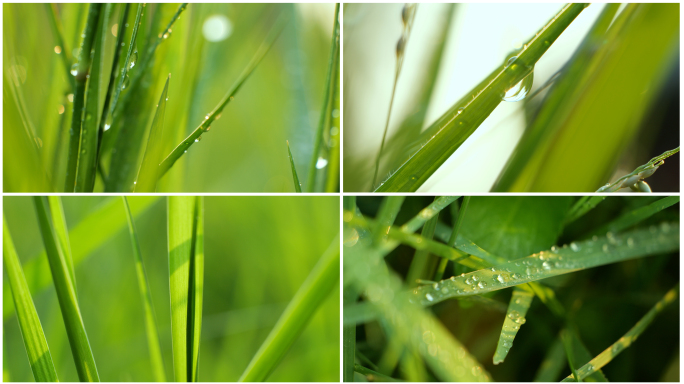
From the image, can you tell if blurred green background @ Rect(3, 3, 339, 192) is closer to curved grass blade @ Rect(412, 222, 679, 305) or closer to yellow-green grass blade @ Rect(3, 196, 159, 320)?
yellow-green grass blade @ Rect(3, 196, 159, 320)

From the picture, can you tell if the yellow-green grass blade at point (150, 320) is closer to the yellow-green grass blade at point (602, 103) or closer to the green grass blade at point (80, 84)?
the green grass blade at point (80, 84)

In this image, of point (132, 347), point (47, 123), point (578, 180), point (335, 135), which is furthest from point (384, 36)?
point (132, 347)

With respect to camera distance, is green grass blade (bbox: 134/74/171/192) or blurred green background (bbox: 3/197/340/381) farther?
blurred green background (bbox: 3/197/340/381)

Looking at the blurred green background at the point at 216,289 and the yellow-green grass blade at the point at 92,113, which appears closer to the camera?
the yellow-green grass blade at the point at 92,113

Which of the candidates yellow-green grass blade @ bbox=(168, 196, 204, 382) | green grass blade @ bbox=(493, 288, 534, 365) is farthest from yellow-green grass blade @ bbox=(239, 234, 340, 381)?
green grass blade @ bbox=(493, 288, 534, 365)

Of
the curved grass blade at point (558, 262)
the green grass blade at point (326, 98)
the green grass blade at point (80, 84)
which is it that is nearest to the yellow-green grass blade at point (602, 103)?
the curved grass blade at point (558, 262)

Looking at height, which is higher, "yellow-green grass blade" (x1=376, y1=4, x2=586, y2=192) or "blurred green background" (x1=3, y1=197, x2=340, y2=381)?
"yellow-green grass blade" (x1=376, y1=4, x2=586, y2=192)

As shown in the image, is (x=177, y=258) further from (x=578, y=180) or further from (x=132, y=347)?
(x=578, y=180)
